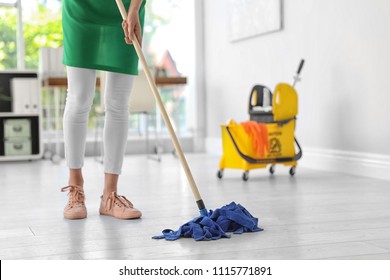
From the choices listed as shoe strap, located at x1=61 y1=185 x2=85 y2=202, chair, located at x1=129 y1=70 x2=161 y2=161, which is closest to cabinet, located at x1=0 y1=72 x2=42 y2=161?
chair, located at x1=129 y1=70 x2=161 y2=161

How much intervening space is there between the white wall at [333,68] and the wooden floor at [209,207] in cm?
27

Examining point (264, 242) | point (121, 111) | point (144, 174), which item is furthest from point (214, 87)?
point (264, 242)

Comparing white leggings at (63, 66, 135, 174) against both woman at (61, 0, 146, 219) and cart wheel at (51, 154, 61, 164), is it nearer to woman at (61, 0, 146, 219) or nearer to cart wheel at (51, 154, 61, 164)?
woman at (61, 0, 146, 219)

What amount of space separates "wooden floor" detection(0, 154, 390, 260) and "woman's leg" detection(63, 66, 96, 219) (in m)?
0.07

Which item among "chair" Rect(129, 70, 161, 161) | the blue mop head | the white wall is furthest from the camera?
"chair" Rect(129, 70, 161, 161)

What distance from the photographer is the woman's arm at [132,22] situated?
227 cm

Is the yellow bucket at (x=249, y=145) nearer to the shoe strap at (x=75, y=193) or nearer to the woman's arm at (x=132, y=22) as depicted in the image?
the shoe strap at (x=75, y=193)

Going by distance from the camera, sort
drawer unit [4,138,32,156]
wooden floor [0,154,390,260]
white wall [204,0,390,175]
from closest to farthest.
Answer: wooden floor [0,154,390,260] → white wall [204,0,390,175] → drawer unit [4,138,32,156]

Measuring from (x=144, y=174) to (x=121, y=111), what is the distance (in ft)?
5.40

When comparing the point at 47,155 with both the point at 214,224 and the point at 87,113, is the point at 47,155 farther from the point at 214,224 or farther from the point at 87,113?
the point at 214,224

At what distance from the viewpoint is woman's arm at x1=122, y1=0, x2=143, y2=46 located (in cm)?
227

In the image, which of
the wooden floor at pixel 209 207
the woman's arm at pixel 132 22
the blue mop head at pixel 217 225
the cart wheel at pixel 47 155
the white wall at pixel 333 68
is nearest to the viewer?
the wooden floor at pixel 209 207

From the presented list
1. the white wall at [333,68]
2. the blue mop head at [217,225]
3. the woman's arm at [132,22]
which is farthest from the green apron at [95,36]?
the white wall at [333,68]

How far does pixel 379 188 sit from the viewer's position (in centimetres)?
314
